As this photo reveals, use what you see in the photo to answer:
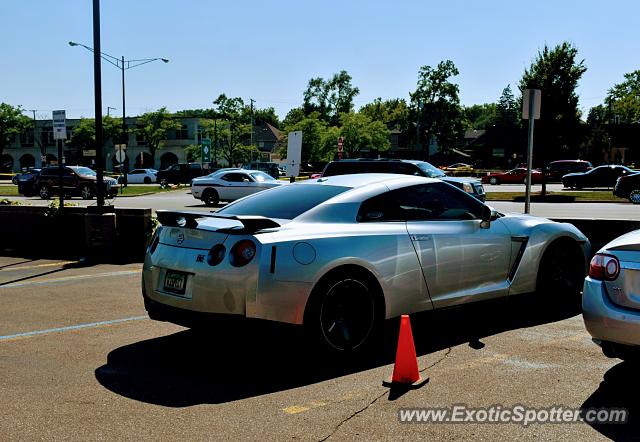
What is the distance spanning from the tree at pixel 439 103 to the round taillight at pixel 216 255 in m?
→ 87.8

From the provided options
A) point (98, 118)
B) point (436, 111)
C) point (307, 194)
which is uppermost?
point (436, 111)

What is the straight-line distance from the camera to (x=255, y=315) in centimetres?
494

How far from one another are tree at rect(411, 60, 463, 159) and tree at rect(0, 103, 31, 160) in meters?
57.6

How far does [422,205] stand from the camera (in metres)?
6.21

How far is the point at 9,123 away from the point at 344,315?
10378 cm

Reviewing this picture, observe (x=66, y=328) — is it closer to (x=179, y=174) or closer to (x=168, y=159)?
(x=179, y=174)

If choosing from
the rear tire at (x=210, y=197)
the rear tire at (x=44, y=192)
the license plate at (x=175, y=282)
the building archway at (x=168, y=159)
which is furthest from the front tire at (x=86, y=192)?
the building archway at (x=168, y=159)

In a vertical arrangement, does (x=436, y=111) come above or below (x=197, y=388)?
above

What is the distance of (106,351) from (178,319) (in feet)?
2.80

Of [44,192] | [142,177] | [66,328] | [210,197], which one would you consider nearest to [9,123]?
[142,177]

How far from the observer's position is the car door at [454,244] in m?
5.90

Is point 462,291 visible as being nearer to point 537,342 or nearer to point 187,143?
point 537,342

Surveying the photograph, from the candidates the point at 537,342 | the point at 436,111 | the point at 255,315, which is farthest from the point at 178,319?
the point at 436,111

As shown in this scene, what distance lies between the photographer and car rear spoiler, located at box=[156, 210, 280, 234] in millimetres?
5129
